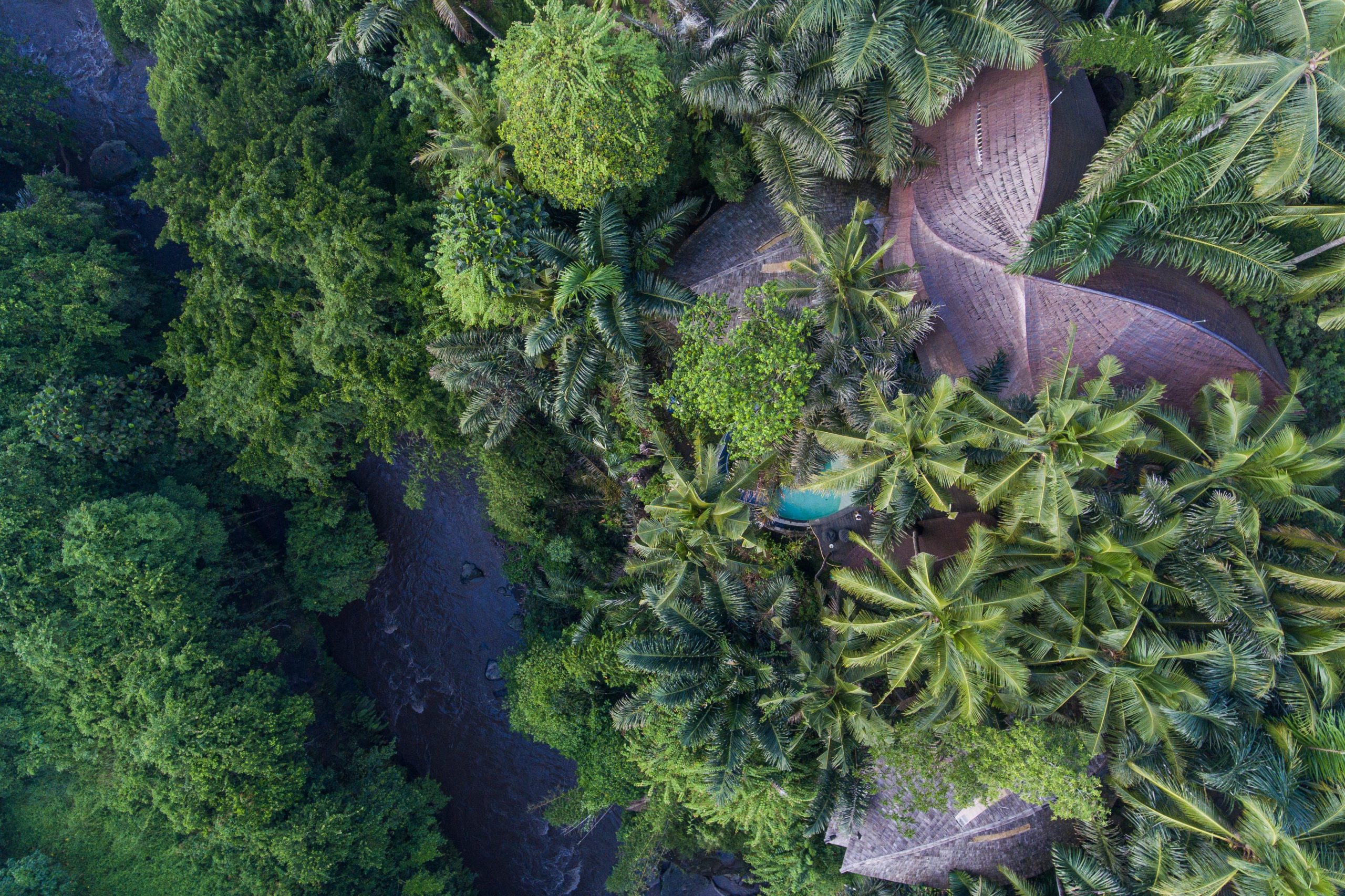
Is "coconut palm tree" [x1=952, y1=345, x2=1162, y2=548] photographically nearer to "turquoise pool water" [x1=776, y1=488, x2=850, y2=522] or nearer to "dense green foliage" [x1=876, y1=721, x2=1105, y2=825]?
"dense green foliage" [x1=876, y1=721, x2=1105, y2=825]

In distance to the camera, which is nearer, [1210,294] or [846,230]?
[846,230]

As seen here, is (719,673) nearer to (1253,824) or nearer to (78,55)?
(1253,824)

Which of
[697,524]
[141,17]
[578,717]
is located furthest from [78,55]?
[578,717]

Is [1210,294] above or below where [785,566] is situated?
above

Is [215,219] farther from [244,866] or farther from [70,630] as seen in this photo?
[244,866]

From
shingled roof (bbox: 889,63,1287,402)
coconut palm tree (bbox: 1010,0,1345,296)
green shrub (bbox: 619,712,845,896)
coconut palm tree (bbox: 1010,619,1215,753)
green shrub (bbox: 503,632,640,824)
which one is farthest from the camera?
green shrub (bbox: 503,632,640,824)

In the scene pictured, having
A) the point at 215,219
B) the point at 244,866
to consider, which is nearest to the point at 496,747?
the point at 244,866

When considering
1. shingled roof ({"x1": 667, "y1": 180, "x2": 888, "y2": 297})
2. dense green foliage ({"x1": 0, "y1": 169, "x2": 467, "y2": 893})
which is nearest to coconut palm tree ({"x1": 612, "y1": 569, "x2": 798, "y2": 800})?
shingled roof ({"x1": 667, "y1": 180, "x2": 888, "y2": 297})
